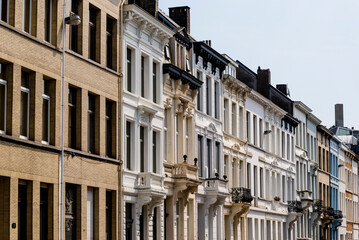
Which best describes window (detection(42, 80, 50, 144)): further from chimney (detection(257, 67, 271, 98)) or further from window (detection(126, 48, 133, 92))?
chimney (detection(257, 67, 271, 98))

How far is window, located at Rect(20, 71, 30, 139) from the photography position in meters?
30.3

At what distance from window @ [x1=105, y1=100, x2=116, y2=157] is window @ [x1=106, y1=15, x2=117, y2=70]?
1.72 m

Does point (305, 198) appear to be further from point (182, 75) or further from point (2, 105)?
point (2, 105)

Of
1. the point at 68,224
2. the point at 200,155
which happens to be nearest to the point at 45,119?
the point at 68,224

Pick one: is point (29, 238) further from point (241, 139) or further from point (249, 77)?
point (249, 77)

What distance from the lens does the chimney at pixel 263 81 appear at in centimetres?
6719

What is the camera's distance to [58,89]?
3250 cm

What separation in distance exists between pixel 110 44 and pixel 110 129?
12.2 ft

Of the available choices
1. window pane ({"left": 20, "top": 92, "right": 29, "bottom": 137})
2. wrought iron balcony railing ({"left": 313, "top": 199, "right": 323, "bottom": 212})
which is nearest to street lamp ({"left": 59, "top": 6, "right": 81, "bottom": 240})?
window pane ({"left": 20, "top": 92, "right": 29, "bottom": 137})

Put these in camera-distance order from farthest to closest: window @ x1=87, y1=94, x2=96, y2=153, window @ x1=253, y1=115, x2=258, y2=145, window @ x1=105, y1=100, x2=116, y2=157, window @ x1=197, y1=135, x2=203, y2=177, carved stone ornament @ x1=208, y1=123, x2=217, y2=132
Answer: window @ x1=253, y1=115, x2=258, y2=145 < carved stone ornament @ x1=208, y1=123, x2=217, y2=132 < window @ x1=197, y1=135, x2=203, y2=177 < window @ x1=105, y1=100, x2=116, y2=157 < window @ x1=87, y1=94, x2=96, y2=153

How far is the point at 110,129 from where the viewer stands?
3766 centimetres

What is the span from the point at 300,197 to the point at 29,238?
46257 mm

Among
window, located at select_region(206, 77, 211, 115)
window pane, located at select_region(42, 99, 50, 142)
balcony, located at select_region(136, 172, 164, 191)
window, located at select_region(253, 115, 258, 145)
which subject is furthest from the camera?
window, located at select_region(253, 115, 258, 145)

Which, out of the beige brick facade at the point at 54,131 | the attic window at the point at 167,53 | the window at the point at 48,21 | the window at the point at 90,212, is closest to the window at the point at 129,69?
the beige brick facade at the point at 54,131
